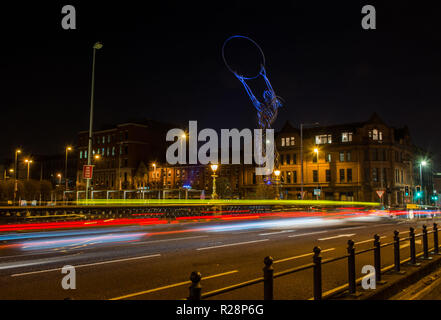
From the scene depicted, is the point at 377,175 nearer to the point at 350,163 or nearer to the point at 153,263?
the point at 350,163

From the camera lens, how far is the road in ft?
26.5

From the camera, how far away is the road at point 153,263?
806 centimetres

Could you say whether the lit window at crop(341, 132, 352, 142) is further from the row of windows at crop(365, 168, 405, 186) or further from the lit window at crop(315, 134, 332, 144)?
the row of windows at crop(365, 168, 405, 186)

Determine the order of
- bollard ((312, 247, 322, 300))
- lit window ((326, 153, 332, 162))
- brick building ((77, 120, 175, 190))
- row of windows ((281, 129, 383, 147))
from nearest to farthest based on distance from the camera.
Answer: bollard ((312, 247, 322, 300)) → row of windows ((281, 129, 383, 147)) → lit window ((326, 153, 332, 162)) → brick building ((77, 120, 175, 190))

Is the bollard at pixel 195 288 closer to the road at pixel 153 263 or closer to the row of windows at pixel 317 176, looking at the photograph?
the road at pixel 153 263

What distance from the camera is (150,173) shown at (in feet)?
312

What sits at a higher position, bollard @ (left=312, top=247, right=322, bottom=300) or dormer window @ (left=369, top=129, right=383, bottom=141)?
dormer window @ (left=369, top=129, right=383, bottom=141)

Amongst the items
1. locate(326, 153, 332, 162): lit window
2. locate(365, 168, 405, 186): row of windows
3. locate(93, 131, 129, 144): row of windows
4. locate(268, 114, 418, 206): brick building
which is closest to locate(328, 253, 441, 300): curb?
locate(268, 114, 418, 206): brick building

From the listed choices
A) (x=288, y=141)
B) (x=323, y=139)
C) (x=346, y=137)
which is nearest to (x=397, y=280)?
(x=346, y=137)


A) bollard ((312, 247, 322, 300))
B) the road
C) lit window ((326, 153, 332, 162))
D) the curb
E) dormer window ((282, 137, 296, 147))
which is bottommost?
the road

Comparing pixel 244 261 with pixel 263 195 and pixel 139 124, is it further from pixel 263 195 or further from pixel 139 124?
pixel 139 124

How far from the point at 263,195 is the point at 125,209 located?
Answer: 19020 millimetres

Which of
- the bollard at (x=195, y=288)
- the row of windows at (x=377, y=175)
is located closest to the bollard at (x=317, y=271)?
the bollard at (x=195, y=288)
